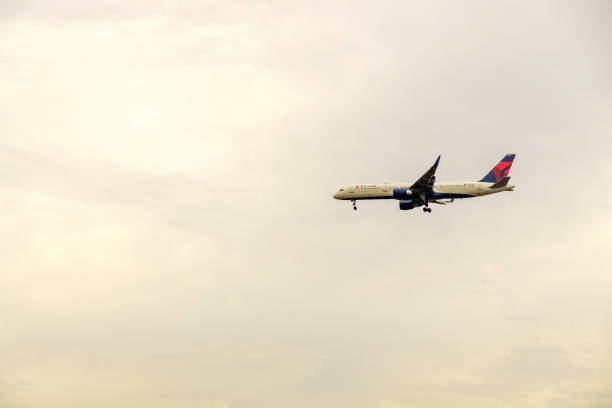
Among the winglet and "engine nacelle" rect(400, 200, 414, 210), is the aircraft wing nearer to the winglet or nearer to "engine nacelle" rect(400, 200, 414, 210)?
the winglet

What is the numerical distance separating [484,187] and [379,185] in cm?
2002

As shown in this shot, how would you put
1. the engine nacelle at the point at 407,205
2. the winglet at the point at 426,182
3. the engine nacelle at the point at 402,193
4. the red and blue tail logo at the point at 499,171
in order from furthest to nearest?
1. the red and blue tail logo at the point at 499,171
2. the engine nacelle at the point at 407,205
3. the engine nacelle at the point at 402,193
4. the winglet at the point at 426,182

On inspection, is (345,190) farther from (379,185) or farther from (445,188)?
(445,188)

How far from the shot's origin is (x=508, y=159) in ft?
509

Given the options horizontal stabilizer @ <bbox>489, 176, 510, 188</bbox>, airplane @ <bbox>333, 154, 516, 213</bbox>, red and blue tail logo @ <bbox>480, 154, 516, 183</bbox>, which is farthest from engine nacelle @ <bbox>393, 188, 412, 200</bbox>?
red and blue tail logo @ <bbox>480, 154, 516, 183</bbox>

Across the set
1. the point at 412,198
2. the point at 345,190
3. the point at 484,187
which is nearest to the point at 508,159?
the point at 484,187

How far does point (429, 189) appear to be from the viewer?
14438 centimetres

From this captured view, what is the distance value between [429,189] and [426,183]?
5.11 ft

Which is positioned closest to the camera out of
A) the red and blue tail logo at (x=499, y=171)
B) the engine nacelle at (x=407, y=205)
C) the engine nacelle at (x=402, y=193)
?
the engine nacelle at (x=402, y=193)

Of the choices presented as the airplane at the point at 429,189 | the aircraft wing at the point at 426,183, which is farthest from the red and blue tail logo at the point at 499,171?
the aircraft wing at the point at 426,183

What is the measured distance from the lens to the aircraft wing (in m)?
141

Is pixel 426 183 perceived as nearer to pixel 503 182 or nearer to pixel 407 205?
pixel 407 205

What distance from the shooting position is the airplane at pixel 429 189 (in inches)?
5645

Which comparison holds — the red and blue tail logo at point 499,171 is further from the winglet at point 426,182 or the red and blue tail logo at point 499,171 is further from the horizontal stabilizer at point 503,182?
the winglet at point 426,182
